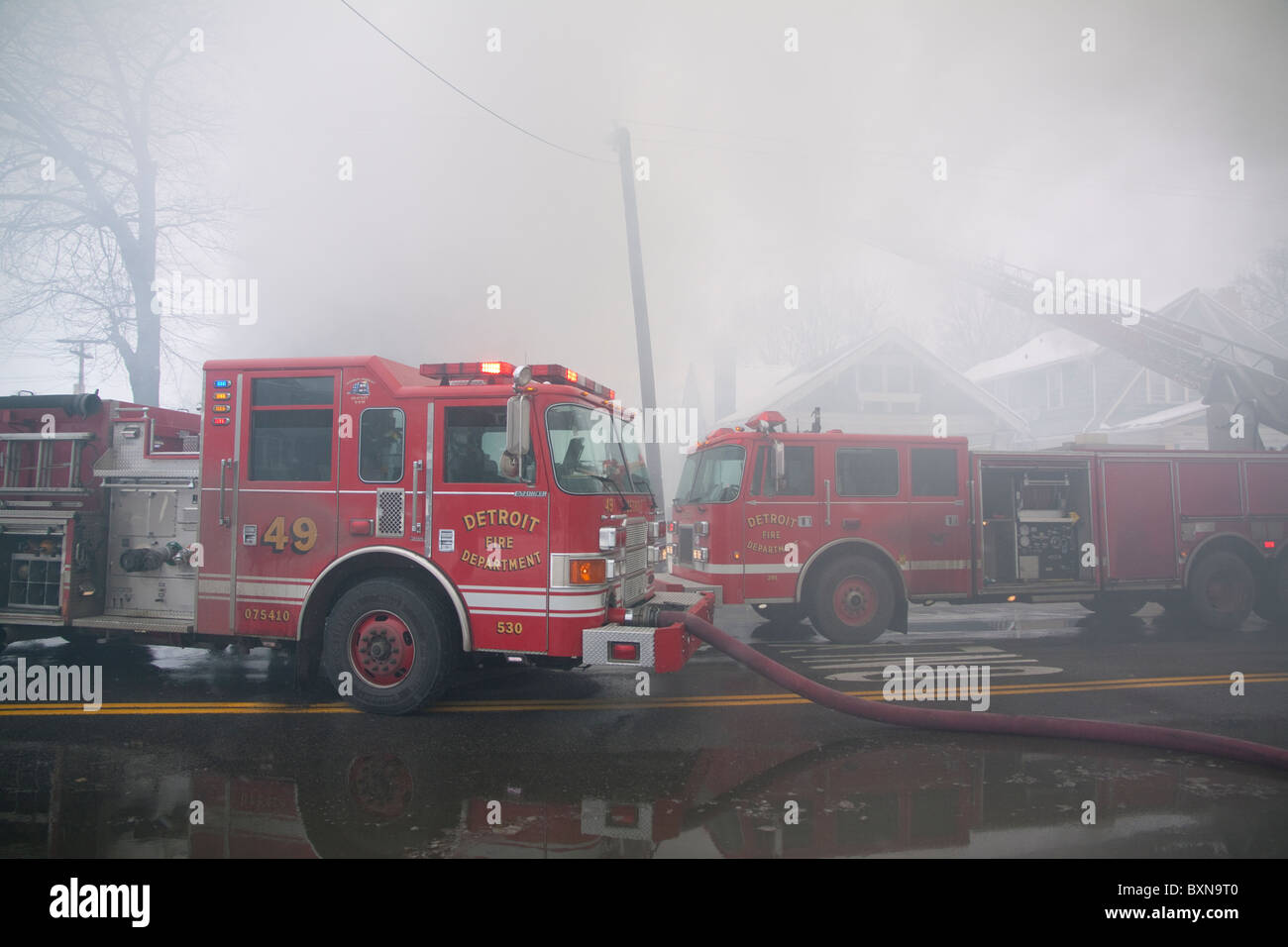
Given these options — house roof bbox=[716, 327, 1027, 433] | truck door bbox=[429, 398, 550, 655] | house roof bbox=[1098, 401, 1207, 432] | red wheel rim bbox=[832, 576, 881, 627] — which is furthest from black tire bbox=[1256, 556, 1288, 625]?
house roof bbox=[716, 327, 1027, 433]

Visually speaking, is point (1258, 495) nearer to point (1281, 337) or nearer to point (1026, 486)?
point (1026, 486)

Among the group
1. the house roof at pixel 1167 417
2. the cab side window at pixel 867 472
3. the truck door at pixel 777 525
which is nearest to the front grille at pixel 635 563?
the truck door at pixel 777 525

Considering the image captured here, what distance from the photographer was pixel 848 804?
4086 millimetres

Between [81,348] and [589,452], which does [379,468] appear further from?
[81,348]

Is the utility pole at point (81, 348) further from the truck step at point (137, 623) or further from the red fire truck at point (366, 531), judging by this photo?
the truck step at point (137, 623)

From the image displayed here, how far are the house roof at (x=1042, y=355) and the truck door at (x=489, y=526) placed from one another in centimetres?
2772

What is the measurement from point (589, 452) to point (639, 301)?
418 inches

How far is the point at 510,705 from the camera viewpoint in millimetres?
6066

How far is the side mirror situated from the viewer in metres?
5.02

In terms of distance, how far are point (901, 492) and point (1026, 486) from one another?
1959 mm

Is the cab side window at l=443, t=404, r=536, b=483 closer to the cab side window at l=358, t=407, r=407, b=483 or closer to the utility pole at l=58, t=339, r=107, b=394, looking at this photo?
the cab side window at l=358, t=407, r=407, b=483

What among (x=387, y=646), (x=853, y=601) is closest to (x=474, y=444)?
(x=387, y=646)

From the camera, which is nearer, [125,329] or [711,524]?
[711,524]

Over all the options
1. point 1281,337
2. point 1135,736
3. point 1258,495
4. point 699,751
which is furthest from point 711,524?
point 1281,337
